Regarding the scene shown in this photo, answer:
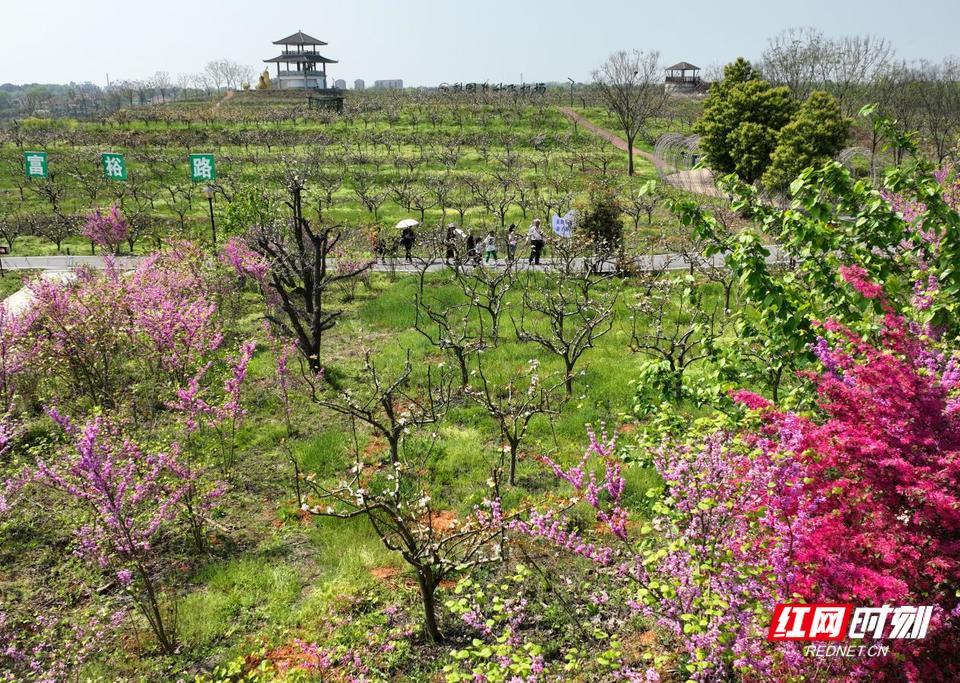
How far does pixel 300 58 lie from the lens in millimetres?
58250

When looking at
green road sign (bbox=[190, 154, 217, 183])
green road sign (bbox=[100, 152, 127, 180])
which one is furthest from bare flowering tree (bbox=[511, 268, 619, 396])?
green road sign (bbox=[100, 152, 127, 180])

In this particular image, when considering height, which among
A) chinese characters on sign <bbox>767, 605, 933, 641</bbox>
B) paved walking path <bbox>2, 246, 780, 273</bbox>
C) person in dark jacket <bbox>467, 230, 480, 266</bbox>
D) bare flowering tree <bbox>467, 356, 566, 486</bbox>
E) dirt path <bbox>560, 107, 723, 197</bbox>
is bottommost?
bare flowering tree <bbox>467, 356, 566, 486</bbox>

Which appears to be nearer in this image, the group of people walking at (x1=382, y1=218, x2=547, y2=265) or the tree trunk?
the tree trunk

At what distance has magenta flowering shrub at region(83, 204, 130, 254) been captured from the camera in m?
19.7

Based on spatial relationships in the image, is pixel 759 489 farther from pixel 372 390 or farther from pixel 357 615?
pixel 372 390

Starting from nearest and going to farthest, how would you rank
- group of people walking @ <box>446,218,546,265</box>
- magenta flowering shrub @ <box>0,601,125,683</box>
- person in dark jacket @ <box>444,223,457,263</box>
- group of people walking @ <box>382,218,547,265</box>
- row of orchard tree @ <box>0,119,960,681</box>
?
row of orchard tree @ <box>0,119,960,681</box> < magenta flowering shrub @ <box>0,601,125,683</box> < person in dark jacket @ <box>444,223,457,263</box> < group of people walking @ <box>446,218,546,265</box> < group of people walking @ <box>382,218,547,265</box>

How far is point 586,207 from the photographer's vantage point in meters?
19.1

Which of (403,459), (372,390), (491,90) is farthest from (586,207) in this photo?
(491,90)

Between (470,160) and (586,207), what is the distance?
62.1 feet

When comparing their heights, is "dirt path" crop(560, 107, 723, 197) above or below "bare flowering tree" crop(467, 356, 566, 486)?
above

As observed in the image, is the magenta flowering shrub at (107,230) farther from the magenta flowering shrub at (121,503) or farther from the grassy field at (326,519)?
the magenta flowering shrub at (121,503)

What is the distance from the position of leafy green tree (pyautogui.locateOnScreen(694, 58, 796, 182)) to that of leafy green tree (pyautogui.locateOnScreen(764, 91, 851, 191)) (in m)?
0.95

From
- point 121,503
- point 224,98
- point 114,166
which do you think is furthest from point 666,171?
point 224,98

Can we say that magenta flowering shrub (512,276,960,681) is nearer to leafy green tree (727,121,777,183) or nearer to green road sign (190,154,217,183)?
green road sign (190,154,217,183)
